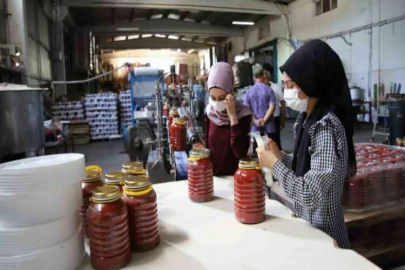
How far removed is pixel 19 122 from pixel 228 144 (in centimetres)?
345

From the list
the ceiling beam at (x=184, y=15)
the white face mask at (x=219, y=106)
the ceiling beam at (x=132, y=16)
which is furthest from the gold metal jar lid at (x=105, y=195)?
the ceiling beam at (x=184, y=15)

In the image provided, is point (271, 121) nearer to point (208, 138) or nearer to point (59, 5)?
point (208, 138)

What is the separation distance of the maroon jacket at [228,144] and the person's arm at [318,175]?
63 centimetres

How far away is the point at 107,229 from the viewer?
0.86m

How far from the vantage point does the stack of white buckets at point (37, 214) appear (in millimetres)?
786

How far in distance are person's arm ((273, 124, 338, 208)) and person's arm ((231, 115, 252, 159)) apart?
0.62 m

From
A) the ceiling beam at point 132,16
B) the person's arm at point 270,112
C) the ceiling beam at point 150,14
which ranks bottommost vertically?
the person's arm at point 270,112

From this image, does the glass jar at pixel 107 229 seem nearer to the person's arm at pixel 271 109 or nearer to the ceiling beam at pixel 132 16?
the person's arm at pixel 271 109

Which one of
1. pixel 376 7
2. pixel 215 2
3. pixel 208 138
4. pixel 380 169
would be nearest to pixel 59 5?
pixel 215 2

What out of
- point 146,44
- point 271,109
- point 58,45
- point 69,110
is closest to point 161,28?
point 146,44

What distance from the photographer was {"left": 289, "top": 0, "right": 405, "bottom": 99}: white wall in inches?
300

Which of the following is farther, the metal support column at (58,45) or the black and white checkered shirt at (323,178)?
the metal support column at (58,45)

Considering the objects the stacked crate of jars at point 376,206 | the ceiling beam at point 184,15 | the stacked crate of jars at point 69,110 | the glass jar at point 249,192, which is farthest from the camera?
the ceiling beam at point 184,15

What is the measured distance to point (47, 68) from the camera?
943cm
